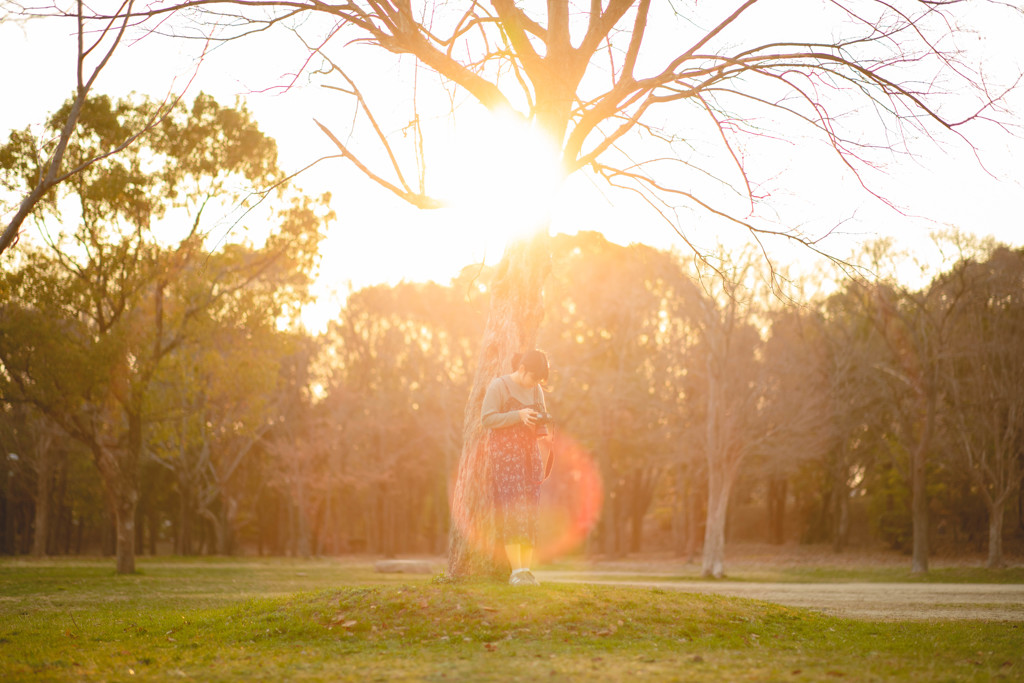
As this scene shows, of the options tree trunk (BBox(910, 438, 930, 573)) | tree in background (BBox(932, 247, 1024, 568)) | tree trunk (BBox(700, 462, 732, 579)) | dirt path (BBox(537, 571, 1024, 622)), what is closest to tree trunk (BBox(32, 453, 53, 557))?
tree trunk (BBox(700, 462, 732, 579))

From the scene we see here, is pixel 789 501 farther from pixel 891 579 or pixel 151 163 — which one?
pixel 151 163

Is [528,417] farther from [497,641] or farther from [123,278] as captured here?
[123,278]

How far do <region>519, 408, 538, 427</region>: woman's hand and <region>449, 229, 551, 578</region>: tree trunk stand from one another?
41.1 inches

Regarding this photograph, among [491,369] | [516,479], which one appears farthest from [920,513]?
[516,479]

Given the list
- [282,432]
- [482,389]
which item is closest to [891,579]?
[482,389]

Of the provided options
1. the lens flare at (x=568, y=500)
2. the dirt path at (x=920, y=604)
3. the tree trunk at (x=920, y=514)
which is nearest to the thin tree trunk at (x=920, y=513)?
the tree trunk at (x=920, y=514)

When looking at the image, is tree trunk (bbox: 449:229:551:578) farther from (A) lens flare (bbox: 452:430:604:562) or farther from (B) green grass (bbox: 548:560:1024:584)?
(A) lens flare (bbox: 452:430:604:562)

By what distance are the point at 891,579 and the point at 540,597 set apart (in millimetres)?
20504

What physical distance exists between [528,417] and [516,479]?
0.69 m

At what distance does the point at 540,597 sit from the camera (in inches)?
293

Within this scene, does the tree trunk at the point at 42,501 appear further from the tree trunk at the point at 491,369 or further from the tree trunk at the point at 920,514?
the tree trunk at the point at 491,369

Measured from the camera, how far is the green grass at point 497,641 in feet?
17.4

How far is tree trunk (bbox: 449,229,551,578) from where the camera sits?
8.95 meters

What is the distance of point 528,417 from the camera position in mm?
8219
